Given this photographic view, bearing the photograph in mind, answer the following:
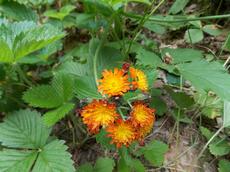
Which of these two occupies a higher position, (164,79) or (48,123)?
(48,123)

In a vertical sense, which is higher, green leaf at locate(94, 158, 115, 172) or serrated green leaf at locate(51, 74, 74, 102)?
serrated green leaf at locate(51, 74, 74, 102)

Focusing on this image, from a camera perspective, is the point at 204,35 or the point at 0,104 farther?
the point at 204,35

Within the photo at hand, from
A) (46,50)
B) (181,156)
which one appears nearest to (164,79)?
(181,156)

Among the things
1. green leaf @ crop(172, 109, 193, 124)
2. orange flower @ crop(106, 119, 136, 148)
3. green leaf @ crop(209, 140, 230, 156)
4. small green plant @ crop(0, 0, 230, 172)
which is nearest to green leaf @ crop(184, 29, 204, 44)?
small green plant @ crop(0, 0, 230, 172)

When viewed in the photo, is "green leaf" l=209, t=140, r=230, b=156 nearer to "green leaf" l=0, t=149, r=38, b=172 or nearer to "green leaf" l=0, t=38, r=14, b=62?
"green leaf" l=0, t=149, r=38, b=172

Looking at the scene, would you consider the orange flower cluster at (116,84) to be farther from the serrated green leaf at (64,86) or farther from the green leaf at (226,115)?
the green leaf at (226,115)

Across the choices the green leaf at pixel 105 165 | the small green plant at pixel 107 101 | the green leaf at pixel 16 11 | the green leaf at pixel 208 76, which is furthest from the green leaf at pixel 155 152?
the green leaf at pixel 16 11

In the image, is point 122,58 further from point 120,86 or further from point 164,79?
point 120,86
